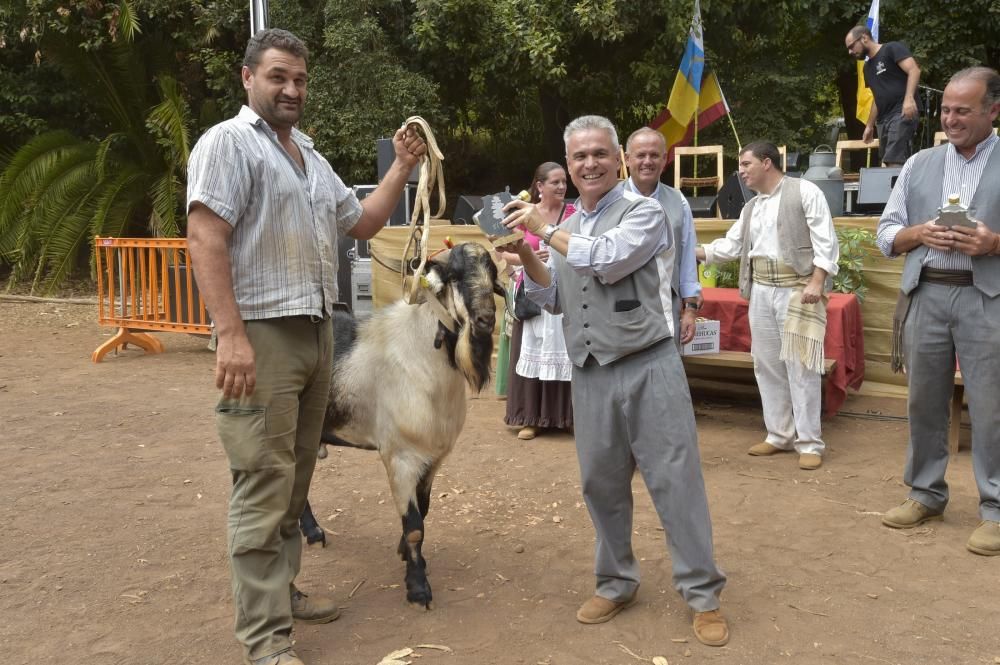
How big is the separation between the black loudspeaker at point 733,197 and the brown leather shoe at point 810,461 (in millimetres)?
3972

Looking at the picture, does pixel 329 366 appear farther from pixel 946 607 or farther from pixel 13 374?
pixel 13 374

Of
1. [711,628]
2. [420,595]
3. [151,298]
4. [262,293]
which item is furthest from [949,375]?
[151,298]

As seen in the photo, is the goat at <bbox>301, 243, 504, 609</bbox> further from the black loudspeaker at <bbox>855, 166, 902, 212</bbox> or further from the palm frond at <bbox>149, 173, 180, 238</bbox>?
the palm frond at <bbox>149, 173, 180, 238</bbox>

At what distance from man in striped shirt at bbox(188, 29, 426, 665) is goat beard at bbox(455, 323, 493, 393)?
636 millimetres

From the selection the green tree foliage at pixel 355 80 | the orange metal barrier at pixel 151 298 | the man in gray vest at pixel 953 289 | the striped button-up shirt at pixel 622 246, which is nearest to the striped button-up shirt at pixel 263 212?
the striped button-up shirt at pixel 622 246

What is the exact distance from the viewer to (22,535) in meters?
4.42

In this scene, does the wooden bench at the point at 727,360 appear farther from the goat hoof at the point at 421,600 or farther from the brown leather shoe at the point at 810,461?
the goat hoof at the point at 421,600

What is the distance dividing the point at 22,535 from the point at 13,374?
15.9 feet

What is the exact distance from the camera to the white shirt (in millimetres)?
5332

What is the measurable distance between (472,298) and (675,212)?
190 centimetres

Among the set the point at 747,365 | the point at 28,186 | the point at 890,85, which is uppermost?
the point at 890,85

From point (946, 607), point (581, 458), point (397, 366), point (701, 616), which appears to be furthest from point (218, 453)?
point (946, 607)

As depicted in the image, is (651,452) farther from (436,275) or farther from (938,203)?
(938,203)

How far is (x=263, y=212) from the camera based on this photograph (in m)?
2.86
